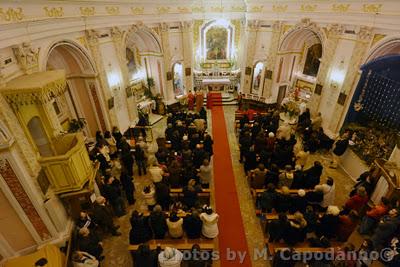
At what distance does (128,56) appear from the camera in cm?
1275

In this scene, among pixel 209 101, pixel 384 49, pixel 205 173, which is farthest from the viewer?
→ pixel 209 101

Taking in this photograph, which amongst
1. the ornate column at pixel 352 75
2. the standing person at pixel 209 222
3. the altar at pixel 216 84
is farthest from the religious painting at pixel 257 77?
the standing person at pixel 209 222

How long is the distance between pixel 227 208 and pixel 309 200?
7.82 feet

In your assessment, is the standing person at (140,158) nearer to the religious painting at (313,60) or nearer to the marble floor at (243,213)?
the marble floor at (243,213)

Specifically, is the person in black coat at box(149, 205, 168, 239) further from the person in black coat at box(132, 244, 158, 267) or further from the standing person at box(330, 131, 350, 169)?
the standing person at box(330, 131, 350, 169)

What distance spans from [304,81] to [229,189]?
8.52 meters

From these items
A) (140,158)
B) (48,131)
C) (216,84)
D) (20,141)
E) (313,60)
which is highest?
(313,60)

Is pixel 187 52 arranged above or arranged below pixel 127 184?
above

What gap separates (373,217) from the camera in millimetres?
6008

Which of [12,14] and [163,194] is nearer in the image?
[12,14]

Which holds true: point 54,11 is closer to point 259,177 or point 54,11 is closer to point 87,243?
point 87,243

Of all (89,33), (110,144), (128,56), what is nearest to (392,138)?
(110,144)

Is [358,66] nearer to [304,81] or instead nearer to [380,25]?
[380,25]

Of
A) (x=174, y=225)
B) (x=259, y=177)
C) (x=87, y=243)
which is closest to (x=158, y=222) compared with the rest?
(x=174, y=225)
